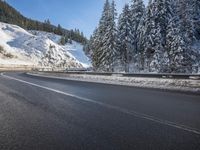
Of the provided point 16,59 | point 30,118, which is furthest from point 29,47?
point 30,118

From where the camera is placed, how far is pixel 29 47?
162125 millimetres

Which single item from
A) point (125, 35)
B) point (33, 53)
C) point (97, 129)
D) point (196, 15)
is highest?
point (196, 15)

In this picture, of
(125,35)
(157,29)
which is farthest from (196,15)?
(157,29)

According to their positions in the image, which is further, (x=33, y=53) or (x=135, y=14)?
(x=33, y=53)

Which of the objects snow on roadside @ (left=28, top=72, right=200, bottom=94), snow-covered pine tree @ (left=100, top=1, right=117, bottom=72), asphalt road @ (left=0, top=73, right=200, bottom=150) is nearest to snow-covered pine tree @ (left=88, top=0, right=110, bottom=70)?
snow-covered pine tree @ (left=100, top=1, right=117, bottom=72)

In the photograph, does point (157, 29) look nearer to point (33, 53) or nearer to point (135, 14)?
point (135, 14)

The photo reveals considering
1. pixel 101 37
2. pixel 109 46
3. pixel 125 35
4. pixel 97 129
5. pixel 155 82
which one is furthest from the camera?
pixel 101 37

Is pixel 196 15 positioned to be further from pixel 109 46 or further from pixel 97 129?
pixel 97 129

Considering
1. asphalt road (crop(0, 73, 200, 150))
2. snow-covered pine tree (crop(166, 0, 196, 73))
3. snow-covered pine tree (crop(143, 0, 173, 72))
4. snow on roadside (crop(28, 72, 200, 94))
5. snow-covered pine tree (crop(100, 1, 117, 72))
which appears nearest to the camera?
asphalt road (crop(0, 73, 200, 150))

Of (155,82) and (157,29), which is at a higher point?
(157,29)

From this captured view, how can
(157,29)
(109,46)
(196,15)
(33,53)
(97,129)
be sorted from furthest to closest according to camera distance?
1. (33,53)
2. (196,15)
3. (109,46)
4. (157,29)
5. (97,129)

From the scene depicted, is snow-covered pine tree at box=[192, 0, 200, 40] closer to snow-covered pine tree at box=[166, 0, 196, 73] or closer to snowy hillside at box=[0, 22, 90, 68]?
snow-covered pine tree at box=[166, 0, 196, 73]

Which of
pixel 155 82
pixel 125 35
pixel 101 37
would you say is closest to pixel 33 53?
pixel 101 37

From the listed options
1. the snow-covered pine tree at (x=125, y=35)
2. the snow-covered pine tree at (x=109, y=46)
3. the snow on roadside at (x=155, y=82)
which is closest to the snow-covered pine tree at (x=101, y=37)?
the snow-covered pine tree at (x=109, y=46)
